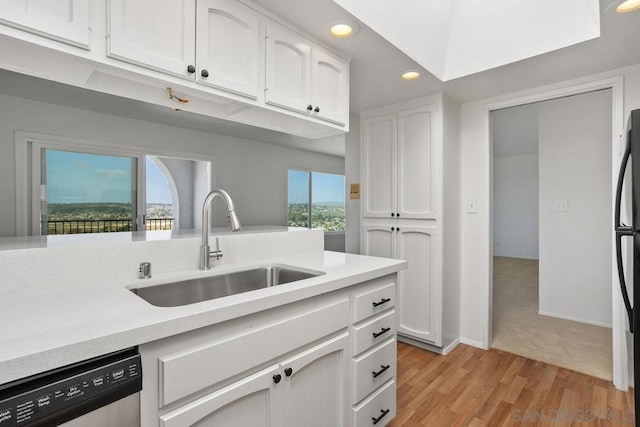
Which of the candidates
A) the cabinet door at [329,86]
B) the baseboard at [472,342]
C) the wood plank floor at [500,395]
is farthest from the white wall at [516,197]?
the cabinet door at [329,86]

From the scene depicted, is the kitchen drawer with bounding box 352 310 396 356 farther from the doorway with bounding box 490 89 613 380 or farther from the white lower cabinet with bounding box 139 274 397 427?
the doorway with bounding box 490 89 613 380

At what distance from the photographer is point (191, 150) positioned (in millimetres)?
4527

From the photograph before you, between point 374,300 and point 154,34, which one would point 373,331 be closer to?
point 374,300

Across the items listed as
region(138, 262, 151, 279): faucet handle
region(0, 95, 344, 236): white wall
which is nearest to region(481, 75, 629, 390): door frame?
region(138, 262, 151, 279): faucet handle

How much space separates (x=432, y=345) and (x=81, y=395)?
2570 mm

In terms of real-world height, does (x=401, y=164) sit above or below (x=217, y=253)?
above

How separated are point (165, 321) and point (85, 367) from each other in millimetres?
184

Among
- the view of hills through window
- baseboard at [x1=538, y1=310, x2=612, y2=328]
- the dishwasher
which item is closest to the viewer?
the dishwasher

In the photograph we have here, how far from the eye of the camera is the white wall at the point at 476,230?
2746mm

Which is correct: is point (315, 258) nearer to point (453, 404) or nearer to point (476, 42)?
point (453, 404)

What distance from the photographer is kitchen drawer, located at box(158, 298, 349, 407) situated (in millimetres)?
873

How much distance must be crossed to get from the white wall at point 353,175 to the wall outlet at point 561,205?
213 cm

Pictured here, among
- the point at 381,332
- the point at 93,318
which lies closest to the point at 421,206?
the point at 381,332

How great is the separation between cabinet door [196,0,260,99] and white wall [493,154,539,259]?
6638mm
